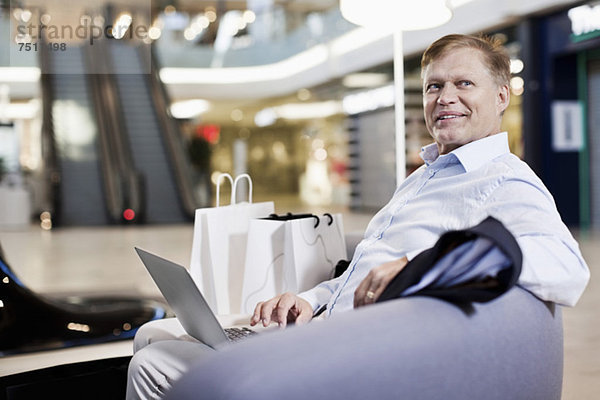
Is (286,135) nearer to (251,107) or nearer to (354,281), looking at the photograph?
(251,107)

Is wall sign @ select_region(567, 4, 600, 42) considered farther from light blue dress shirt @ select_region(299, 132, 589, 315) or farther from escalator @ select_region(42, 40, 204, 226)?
light blue dress shirt @ select_region(299, 132, 589, 315)

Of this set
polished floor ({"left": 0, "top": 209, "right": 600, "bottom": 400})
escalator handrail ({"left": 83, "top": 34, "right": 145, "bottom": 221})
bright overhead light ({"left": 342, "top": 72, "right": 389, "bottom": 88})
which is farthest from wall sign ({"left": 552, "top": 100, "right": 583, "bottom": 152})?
escalator handrail ({"left": 83, "top": 34, "right": 145, "bottom": 221})

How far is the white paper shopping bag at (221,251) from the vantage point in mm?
2346

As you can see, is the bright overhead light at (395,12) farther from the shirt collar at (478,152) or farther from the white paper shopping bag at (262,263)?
the shirt collar at (478,152)

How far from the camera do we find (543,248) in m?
1.29

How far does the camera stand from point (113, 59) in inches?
585

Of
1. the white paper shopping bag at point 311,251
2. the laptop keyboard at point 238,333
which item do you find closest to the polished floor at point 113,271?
the white paper shopping bag at point 311,251

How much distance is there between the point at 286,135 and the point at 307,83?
37.8 ft

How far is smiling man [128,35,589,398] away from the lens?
4.34ft

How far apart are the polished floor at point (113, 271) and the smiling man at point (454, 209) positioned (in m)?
1.42

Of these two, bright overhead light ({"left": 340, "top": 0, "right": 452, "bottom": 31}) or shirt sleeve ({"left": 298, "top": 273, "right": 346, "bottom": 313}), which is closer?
shirt sleeve ({"left": 298, "top": 273, "right": 346, "bottom": 313})

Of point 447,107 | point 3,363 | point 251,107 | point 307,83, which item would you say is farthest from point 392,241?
point 251,107

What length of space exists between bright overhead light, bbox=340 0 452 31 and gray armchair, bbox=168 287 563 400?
181 centimetres

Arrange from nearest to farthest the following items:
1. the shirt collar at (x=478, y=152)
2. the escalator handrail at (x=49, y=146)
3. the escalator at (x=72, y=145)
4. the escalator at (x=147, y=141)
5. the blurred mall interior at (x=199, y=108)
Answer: the shirt collar at (x=478, y=152)
the blurred mall interior at (x=199, y=108)
the escalator handrail at (x=49, y=146)
the escalator at (x=72, y=145)
the escalator at (x=147, y=141)
